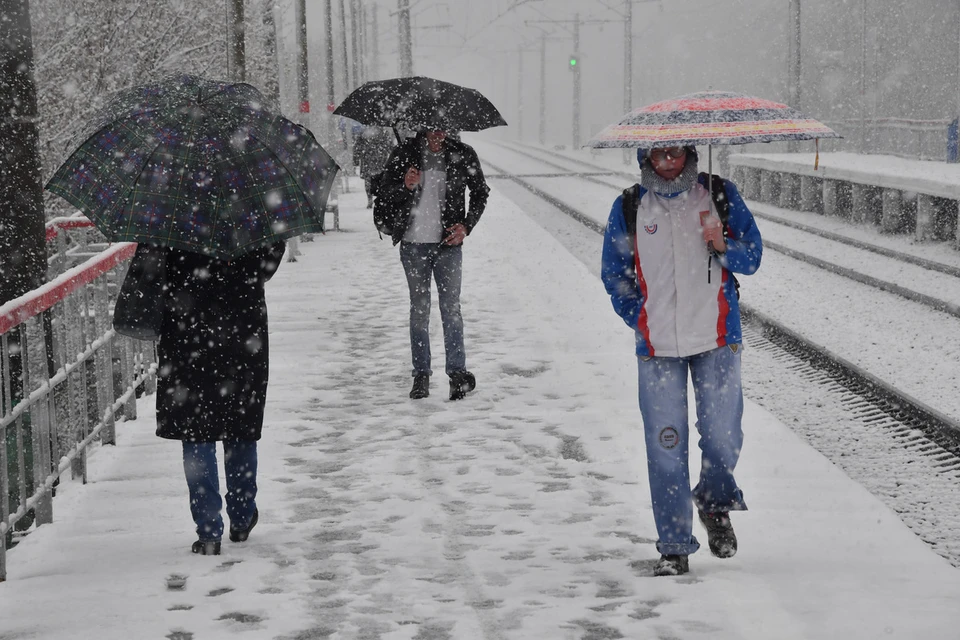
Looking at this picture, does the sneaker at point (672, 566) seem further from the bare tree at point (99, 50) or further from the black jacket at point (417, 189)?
the bare tree at point (99, 50)

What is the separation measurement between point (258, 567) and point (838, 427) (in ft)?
13.5

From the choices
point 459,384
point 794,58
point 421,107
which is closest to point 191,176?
point 421,107

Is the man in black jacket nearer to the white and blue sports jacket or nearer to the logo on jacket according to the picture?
the white and blue sports jacket

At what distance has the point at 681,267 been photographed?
500 cm

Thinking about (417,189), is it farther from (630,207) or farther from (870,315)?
(870,315)

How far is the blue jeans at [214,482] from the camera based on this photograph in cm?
529

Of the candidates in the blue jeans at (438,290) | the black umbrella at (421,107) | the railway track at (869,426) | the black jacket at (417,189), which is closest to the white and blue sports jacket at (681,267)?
the railway track at (869,426)

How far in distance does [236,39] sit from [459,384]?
718cm

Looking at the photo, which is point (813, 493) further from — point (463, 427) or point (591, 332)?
point (591, 332)

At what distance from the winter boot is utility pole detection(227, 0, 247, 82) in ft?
20.0

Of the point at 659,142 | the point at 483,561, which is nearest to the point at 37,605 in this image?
the point at 483,561

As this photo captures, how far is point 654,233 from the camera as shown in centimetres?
500

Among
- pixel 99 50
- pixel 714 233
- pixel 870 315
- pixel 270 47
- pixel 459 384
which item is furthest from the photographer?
pixel 99 50

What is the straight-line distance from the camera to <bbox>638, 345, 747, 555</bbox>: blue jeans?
5.06 metres
